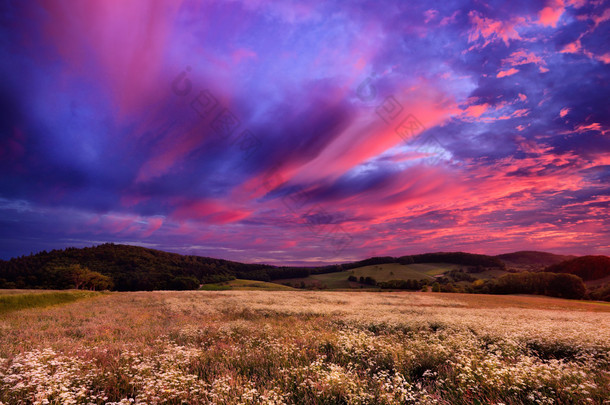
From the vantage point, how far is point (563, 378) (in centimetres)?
571

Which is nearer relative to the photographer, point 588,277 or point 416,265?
point 588,277

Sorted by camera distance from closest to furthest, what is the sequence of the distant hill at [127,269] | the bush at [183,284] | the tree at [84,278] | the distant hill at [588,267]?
the tree at [84,278], the distant hill at [588,267], the distant hill at [127,269], the bush at [183,284]

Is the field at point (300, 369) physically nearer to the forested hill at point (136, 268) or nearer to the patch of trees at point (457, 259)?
the forested hill at point (136, 268)

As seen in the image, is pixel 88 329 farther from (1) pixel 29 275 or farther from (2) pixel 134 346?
(1) pixel 29 275

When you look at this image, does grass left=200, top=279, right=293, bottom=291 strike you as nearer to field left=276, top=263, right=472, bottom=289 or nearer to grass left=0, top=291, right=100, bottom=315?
field left=276, top=263, right=472, bottom=289

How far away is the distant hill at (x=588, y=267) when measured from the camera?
74.7 m

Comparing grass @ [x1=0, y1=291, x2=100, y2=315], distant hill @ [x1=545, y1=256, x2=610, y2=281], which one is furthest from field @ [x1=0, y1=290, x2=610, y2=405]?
distant hill @ [x1=545, y1=256, x2=610, y2=281]

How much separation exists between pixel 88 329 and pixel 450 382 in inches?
627

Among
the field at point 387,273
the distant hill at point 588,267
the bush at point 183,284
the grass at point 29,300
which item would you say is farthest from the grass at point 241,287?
the distant hill at point 588,267

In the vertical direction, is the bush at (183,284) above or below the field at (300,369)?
below

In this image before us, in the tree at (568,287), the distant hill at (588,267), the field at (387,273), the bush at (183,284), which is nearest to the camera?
the tree at (568,287)

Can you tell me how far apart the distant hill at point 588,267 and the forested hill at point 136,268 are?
27.0 metres

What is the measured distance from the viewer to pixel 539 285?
6912 cm

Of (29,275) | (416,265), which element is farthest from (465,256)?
(29,275)
